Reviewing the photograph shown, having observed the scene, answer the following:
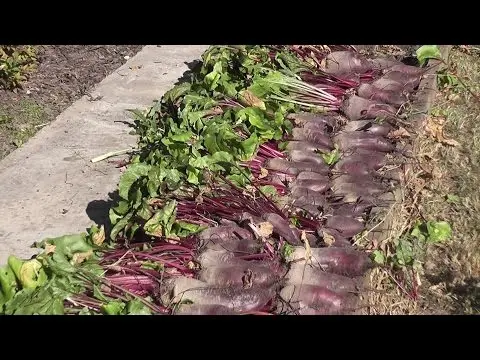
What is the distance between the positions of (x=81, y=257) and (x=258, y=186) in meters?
1.41

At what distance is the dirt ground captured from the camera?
6.63 metres

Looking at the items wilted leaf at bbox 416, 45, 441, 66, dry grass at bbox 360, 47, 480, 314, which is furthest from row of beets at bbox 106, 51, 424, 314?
wilted leaf at bbox 416, 45, 441, 66

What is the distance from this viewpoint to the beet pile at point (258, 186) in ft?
12.0

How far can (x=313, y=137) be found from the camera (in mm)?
5242

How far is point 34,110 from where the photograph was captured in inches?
274

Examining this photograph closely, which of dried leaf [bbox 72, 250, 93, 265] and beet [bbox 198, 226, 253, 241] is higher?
beet [bbox 198, 226, 253, 241]

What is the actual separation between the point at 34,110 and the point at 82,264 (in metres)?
3.64

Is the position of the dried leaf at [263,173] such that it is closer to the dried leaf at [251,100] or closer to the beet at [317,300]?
the dried leaf at [251,100]

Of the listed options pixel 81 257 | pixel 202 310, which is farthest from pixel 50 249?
pixel 202 310

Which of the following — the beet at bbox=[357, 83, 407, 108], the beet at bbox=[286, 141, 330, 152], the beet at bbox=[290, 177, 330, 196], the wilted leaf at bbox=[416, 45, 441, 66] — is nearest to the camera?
the beet at bbox=[290, 177, 330, 196]

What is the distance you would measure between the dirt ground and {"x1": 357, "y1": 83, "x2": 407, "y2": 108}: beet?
327 cm

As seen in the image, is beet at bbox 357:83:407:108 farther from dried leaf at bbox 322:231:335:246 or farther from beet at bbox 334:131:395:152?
dried leaf at bbox 322:231:335:246

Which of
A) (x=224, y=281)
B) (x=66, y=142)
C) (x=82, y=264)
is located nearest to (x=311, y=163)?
(x=224, y=281)

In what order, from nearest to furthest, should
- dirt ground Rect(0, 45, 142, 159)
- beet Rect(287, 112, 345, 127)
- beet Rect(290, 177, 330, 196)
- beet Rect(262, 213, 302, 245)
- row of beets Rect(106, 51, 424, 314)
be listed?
row of beets Rect(106, 51, 424, 314)
beet Rect(262, 213, 302, 245)
beet Rect(290, 177, 330, 196)
beet Rect(287, 112, 345, 127)
dirt ground Rect(0, 45, 142, 159)
